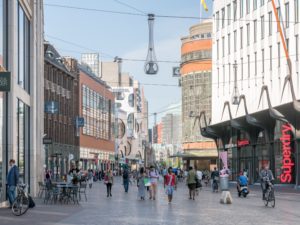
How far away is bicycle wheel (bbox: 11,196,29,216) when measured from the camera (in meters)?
21.5

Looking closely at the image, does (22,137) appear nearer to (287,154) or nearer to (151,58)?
(151,58)

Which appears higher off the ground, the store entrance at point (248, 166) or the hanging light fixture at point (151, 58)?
the hanging light fixture at point (151, 58)

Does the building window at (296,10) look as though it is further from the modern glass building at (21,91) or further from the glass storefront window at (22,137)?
the glass storefront window at (22,137)

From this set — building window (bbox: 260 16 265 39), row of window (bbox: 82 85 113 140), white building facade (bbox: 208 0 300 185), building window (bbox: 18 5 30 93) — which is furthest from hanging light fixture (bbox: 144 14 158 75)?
row of window (bbox: 82 85 113 140)

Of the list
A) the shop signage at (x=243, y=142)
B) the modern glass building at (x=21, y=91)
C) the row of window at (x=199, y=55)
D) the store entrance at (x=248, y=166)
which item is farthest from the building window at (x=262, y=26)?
the row of window at (x=199, y=55)

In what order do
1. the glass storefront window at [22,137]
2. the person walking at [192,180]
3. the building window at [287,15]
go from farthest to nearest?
the building window at [287,15] → the person walking at [192,180] → the glass storefront window at [22,137]

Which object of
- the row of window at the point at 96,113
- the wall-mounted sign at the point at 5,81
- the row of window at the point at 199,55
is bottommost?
the wall-mounted sign at the point at 5,81

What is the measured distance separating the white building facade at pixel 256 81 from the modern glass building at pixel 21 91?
19.6 meters

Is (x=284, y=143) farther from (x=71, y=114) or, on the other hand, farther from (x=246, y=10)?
(x=71, y=114)

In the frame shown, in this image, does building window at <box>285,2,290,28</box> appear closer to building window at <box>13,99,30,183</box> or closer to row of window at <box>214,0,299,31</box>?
row of window at <box>214,0,299,31</box>

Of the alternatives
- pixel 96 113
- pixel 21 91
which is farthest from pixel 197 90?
pixel 21 91

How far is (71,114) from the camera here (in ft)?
275

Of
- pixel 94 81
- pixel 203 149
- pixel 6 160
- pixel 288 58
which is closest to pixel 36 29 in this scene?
pixel 6 160

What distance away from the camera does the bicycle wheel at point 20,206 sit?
2153 centimetres
